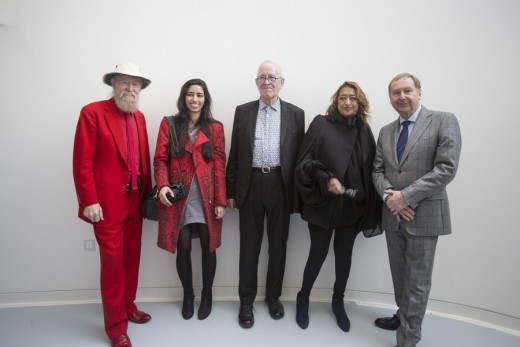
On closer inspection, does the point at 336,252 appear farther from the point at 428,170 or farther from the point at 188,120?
the point at 188,120

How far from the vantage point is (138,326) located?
193cm

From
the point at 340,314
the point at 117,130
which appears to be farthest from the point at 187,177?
the point at 340,314

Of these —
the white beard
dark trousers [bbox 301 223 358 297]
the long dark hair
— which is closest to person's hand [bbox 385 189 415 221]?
dark trousers [bbox 301 223 358 297]

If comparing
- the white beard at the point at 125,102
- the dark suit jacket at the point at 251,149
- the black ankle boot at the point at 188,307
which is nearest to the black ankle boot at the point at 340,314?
the dark suit jacket at the point at 251,149

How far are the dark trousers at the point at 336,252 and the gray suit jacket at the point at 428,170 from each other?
41 cm

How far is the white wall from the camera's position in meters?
2.02

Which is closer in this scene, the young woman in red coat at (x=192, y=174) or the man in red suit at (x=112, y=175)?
the man in red suit at (x=112, y=175)

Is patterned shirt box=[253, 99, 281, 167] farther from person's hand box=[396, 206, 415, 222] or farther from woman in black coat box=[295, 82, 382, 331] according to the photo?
person's hand box=[396, 206, 415, 222]

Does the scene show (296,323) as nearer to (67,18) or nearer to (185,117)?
(185,117)

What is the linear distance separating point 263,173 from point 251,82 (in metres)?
0.84

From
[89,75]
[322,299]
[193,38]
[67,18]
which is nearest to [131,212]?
[89,75]

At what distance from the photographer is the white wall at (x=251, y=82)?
2.02 metres

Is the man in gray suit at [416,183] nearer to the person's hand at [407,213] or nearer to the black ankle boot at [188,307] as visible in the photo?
the person's hand at [407,213]

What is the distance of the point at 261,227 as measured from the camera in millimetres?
2006
